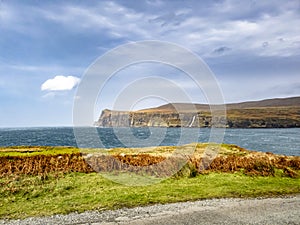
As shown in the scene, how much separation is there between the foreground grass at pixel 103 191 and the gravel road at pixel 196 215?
634mm

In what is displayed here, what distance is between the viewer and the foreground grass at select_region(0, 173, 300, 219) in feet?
33.3

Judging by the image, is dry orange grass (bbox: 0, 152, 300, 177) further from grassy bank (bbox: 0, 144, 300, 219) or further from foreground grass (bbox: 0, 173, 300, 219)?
foreground grass (bbox: 0, 173, 300, 219)

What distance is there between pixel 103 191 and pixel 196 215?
4.53 meters

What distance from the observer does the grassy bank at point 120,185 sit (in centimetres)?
1055

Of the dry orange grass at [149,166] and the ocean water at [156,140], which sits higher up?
the dry orange grass at [149,166]

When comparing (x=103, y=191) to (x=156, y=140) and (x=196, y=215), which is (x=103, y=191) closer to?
(x=196, y=215)

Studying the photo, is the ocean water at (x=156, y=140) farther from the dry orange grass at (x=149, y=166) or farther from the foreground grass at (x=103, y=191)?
the foreground grass at (x=103, y=191)

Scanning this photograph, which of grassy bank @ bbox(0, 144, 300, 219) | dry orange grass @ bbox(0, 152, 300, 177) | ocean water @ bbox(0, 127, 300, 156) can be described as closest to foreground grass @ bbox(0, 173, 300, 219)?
grassy bank @ bbox(0, 144, 300, 219)

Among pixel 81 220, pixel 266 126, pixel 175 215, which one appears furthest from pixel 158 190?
pixel 266 126

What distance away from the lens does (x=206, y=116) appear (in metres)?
191

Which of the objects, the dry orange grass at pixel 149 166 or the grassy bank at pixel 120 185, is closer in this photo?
the grassy bank at pixel 120 185

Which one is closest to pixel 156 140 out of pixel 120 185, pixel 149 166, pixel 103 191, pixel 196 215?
pixel 149 166

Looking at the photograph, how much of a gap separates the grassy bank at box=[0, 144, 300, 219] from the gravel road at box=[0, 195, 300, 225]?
67 centimetres

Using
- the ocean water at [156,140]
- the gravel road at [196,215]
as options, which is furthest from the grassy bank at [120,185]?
the ocean water at [156,140]
